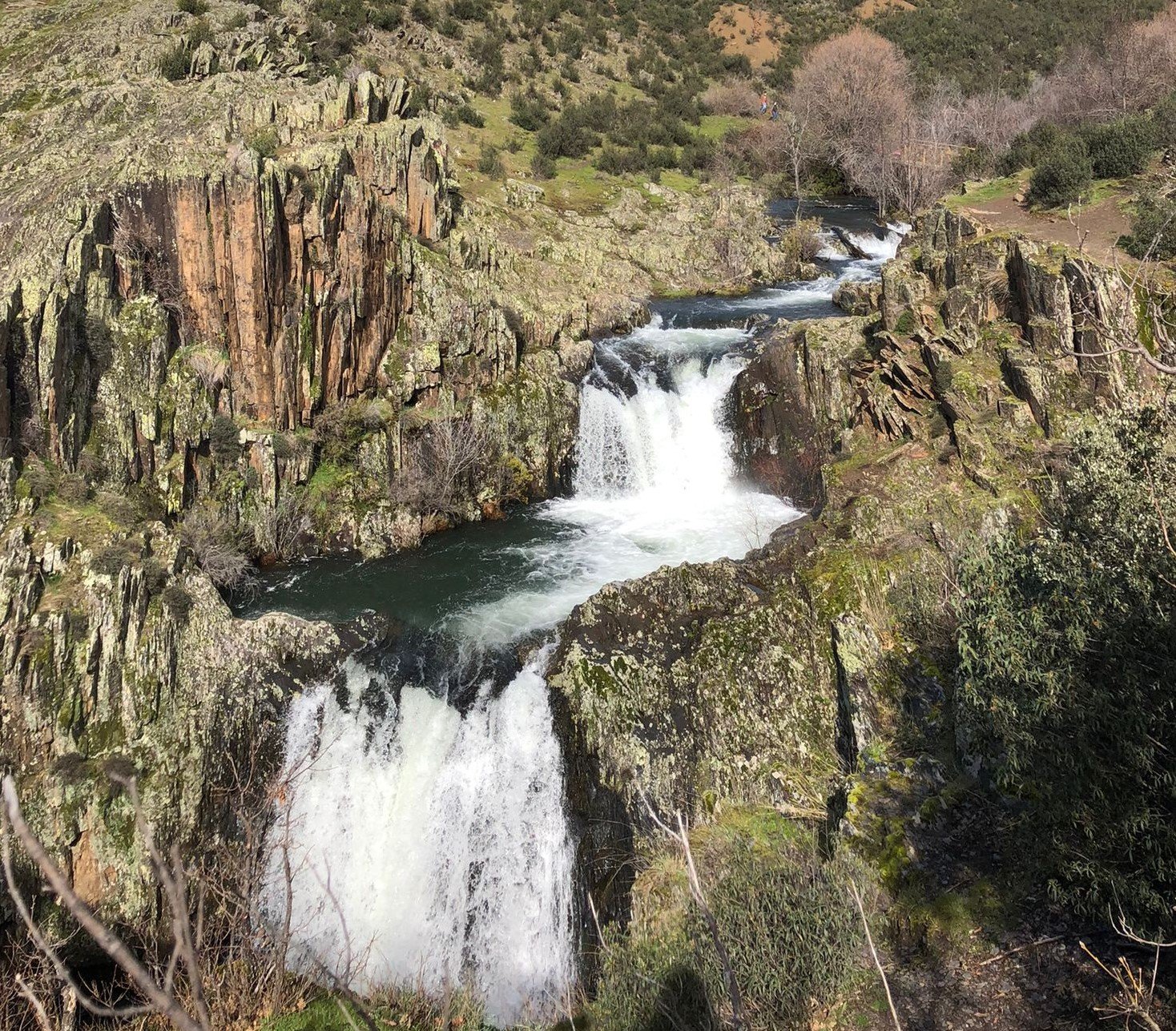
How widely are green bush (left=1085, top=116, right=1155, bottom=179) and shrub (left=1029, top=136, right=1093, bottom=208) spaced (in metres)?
0.37

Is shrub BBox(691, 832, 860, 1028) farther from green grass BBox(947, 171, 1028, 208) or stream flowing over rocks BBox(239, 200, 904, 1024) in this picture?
green grass BBox(947, 171, 1028, 208)

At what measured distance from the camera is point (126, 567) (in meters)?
15.4

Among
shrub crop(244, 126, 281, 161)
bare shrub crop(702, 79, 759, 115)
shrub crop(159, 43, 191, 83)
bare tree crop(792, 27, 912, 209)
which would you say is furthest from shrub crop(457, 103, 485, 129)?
shrub crop(244, 126, 281, 161)

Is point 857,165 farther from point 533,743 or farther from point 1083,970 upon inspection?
point 1083,970

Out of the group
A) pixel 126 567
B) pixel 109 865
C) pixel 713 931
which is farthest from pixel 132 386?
pixel 713 931

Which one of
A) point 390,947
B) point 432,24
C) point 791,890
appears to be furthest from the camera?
point 432,24

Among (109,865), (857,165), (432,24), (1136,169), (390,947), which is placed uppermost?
(432,24)

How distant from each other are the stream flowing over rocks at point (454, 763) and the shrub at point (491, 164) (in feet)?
71.9

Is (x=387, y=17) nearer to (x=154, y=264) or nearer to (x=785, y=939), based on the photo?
(x=154, y=264)

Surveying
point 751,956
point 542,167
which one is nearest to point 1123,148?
point 751,956

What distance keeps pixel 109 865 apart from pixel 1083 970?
14.6 meters

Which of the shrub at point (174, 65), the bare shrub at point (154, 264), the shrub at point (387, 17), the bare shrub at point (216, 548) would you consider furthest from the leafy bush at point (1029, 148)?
the shrub at point (387, 17)

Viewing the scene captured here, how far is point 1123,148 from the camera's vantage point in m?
21.9

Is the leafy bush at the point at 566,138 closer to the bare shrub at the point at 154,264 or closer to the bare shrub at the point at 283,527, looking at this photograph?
the bare shrub at the point at 154,264
